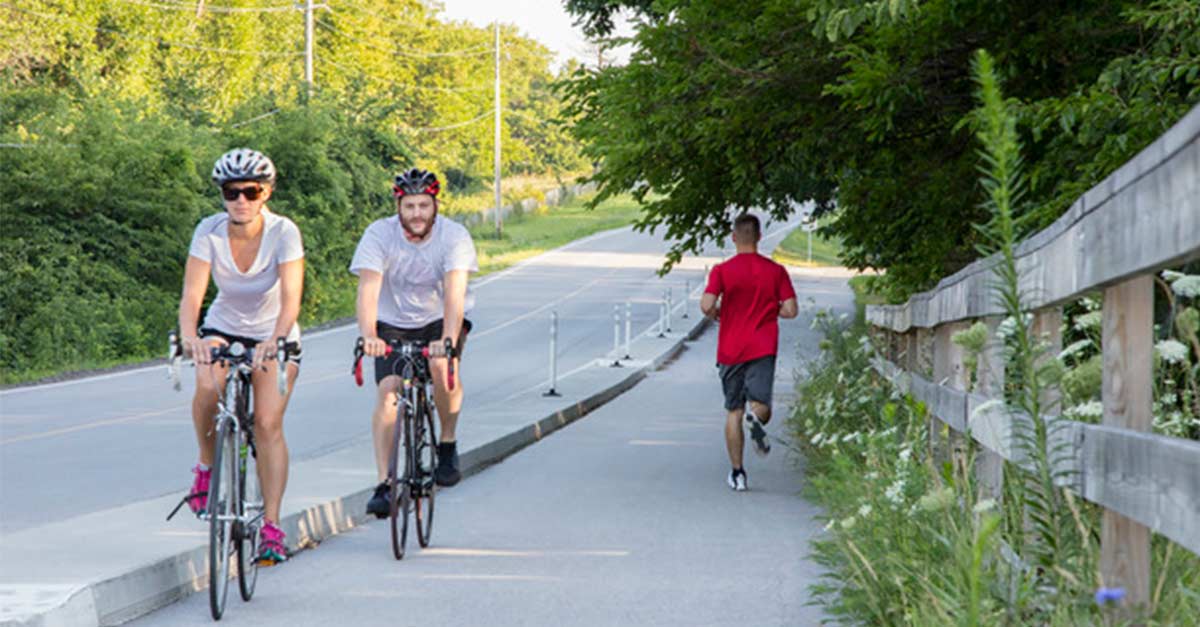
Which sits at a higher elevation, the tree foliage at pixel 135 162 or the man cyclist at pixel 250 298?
the tree foliage at pixel 135 162

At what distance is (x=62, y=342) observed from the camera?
31.7 m

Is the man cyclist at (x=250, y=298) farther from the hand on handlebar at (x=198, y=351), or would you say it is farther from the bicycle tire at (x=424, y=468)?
the bicycle tire at (x=424, y=468)

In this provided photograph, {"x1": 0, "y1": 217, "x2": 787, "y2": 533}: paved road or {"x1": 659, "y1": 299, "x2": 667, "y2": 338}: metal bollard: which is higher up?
{"x1": 659, "y1": 299, "x2": 667, "y2": 338}: metal bollard

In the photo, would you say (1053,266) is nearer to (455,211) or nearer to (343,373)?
(343,373)

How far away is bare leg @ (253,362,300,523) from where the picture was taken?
796 cm

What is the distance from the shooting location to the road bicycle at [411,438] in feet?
29.2

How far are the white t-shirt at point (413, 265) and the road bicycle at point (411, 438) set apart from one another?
0.97 feet

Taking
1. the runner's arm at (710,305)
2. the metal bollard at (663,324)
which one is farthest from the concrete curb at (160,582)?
the metal bollard at (663,324)

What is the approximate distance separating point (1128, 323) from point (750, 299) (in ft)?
27.5

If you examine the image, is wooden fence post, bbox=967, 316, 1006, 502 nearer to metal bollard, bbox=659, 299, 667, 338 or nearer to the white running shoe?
the white running shoe

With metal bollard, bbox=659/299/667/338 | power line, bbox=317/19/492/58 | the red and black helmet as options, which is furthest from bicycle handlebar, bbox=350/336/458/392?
power line, bbox=317/19/492/58

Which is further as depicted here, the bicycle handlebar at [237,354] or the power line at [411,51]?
the power line at [411,51]

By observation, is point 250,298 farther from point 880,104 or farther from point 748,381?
point 748,381

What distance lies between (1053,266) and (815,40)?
7.02 metres
